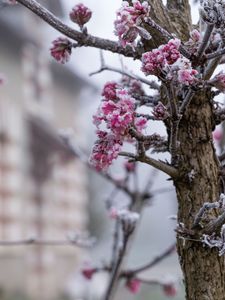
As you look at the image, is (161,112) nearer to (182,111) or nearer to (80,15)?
(182,111)

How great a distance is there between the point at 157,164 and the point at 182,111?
0.07 meters

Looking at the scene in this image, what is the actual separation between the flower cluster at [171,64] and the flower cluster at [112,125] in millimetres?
43

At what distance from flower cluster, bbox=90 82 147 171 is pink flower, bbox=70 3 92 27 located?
19cm

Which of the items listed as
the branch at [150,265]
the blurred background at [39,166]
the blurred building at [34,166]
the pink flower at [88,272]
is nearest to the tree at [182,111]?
the branch at [150,265]

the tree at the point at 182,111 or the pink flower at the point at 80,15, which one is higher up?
the pink flower at the point at 80,15

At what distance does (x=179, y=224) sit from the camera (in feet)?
2.65

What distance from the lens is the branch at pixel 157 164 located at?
758 millimetres

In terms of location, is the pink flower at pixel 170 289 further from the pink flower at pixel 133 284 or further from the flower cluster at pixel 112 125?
the flower cluster at pixel 112 125

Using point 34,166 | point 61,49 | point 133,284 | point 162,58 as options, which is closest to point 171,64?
point 162,58

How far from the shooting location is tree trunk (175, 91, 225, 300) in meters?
0.80

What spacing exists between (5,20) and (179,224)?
667 cm

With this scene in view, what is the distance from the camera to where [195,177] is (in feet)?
2.66

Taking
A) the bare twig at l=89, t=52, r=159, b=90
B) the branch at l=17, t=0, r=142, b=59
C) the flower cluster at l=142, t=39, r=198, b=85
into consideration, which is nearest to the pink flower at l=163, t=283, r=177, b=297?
the bare twig at l=89, t=52, r=159, b=90

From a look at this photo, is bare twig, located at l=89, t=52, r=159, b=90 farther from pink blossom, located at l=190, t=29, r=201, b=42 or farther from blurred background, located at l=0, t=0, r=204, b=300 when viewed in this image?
blurred background, located at l=0, t=0, r=204, b=300
